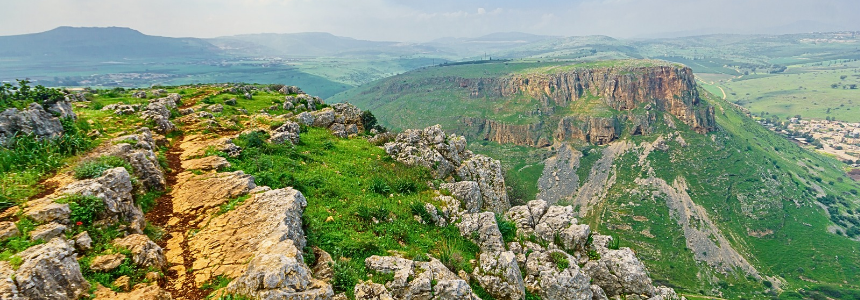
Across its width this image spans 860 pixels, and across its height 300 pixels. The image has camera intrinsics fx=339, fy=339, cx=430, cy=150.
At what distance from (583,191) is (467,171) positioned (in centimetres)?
13370

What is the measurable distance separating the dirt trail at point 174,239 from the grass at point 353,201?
378 cm

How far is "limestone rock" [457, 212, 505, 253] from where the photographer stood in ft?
58.0

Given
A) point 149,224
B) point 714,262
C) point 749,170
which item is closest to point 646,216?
point 714,262

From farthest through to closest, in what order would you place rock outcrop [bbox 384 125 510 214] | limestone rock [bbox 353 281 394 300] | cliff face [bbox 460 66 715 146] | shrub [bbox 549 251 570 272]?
cliff face [bbox 460 66 715 146]
rock outcrop [bbox 384 125 510 214]
shrub [bbox 549 251 570 272]
limestone rock [bbox 353 281 394 300]

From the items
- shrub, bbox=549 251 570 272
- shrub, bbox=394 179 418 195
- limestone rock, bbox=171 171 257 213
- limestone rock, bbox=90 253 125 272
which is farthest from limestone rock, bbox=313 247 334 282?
shrub, bbox=549 251 570 272

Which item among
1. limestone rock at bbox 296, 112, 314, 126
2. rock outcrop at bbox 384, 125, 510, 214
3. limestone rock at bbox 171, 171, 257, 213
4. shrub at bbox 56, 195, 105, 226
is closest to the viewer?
shrub at bbox 56, 195, 105, 226

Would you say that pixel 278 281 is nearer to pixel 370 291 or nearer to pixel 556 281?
pixel 370 291

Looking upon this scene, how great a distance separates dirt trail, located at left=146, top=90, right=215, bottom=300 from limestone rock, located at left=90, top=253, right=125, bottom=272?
1356mm

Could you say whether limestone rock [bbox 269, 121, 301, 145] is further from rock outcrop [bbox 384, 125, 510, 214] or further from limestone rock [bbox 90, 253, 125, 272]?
limestone rock [bbox 90, 253, 125, 272]

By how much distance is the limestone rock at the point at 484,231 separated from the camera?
58.0ft

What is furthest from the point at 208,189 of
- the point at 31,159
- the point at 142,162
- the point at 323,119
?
the point at 323,119

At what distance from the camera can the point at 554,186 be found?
149 m

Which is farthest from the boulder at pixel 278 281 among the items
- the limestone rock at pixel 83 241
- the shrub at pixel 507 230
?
the shrub at pixel 507 230

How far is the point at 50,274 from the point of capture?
894cm
